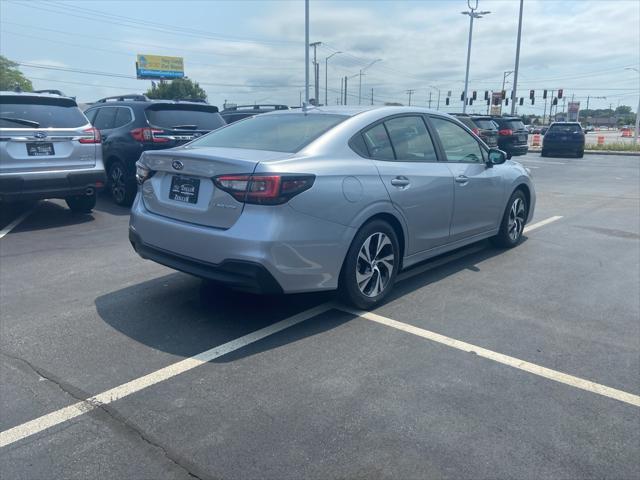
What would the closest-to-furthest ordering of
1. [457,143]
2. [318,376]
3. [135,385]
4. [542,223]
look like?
[135,385], [318,376], [457,143], [542,223]

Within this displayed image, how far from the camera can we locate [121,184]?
929cm

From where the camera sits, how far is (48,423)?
2.83 metres

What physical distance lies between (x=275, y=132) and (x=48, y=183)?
4.39 m

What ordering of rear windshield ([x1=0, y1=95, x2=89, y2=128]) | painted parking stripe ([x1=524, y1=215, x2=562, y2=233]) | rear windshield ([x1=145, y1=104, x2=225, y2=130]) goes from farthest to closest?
rear windshield ([x1=145, y1=104, x2=225, y2=130]) → painted parking stripe ([x1=524, y1=215, x2=562, y2=233]) → rear windshield ([x1=0, y1=95, x2=89, y2=128])

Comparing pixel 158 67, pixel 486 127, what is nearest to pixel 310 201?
pixel 486 127

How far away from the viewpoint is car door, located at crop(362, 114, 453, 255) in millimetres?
4555

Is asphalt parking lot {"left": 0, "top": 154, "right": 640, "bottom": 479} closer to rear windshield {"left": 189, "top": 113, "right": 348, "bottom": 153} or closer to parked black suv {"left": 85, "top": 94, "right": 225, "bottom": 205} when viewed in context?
rear windshield {"left": 189, "top": 113, "right": 348, "bottom": 153}

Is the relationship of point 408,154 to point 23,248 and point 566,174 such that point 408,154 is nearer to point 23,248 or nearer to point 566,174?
point 23,248

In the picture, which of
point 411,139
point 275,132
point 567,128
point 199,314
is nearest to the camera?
point 199,314

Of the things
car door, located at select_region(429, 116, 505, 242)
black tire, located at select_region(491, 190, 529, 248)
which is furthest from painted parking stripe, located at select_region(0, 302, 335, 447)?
black tire, located at select_region(491, 190, 529, 248)

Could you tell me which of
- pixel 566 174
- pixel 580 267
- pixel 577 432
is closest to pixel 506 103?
pixel 566 174

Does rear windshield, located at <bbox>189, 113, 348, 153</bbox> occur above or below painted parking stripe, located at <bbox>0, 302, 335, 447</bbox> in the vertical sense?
above

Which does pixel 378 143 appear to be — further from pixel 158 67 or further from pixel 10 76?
pixel 10 76

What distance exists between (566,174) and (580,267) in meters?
12.1
